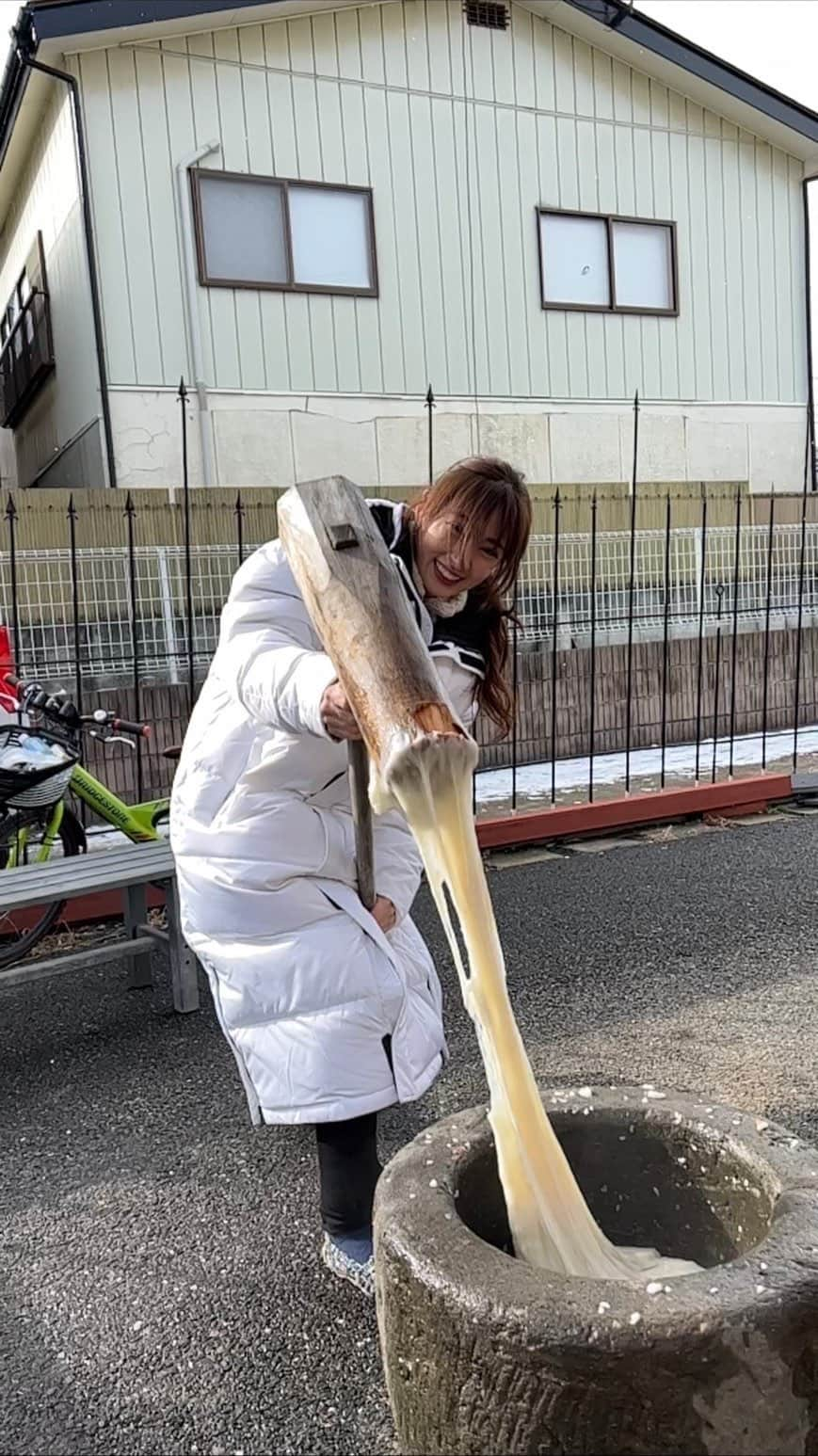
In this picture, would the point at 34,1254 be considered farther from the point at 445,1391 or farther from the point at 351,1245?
the point at 445,1391

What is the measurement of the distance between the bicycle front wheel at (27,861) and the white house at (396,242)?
17.7 feet

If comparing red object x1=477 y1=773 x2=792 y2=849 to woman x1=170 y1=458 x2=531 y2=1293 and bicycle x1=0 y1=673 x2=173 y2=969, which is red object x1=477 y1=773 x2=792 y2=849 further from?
woman x1=170 y1=458 x2=531 y2=1293

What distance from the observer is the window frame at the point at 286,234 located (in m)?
9.66

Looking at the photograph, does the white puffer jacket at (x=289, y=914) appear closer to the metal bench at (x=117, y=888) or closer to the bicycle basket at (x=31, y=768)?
the metal bench at (x=117, y=888)

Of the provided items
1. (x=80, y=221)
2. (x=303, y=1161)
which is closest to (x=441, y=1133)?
(x=303, y=1161)

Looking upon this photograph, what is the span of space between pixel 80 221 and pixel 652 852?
24.2 ft

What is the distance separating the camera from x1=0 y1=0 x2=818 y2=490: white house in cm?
955

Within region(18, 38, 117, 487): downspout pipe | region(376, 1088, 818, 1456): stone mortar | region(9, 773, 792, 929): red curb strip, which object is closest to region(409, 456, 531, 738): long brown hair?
region(376, 1088, 818, 1456): stone mortar

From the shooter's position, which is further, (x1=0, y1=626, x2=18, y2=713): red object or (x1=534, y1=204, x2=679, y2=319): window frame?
(x1=534, y1=204, x2=679, y2=319): window frame

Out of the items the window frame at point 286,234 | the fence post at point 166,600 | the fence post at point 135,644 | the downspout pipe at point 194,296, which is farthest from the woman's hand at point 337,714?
the window frame at point 286,234

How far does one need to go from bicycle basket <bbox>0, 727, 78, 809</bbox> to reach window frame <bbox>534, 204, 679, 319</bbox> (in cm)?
863

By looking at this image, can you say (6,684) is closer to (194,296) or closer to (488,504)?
(488,504)

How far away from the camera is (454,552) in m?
2.19

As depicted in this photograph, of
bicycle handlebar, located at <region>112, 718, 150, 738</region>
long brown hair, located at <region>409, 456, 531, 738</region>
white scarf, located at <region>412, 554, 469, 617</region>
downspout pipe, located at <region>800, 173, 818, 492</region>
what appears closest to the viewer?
long brown hair, located at <region>409, 456, 531, 738</region>
